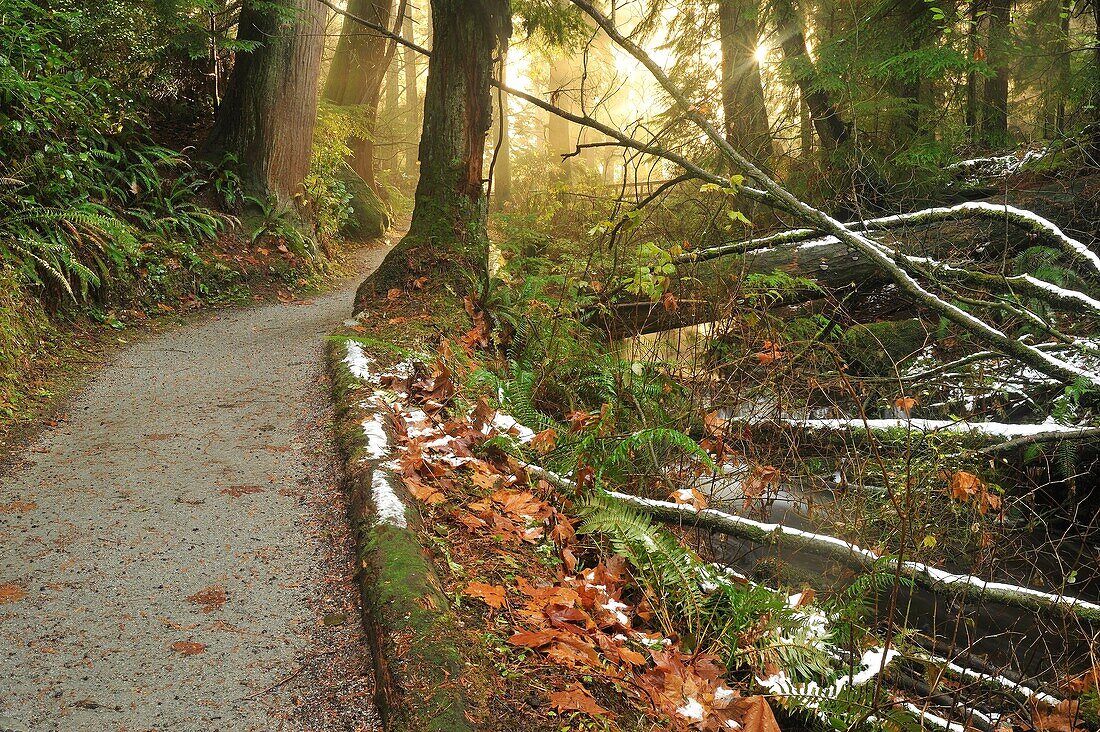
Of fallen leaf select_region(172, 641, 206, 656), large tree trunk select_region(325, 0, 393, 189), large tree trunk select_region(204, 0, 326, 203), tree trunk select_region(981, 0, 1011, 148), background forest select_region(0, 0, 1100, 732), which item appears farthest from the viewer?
large tree trunk select_region(325, 0, 393, 189)

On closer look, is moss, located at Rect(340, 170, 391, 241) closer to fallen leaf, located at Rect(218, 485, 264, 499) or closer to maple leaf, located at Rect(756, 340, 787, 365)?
maple leaf, located at Rect(756, 340, 787, 365)

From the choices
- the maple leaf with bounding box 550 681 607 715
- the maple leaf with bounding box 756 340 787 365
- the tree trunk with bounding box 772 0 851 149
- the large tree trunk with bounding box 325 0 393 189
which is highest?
the large tree trunk with bounding box 325 0 393 189

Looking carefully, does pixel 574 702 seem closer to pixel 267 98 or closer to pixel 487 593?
pixel 487 593

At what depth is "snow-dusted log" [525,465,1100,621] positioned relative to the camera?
392 cm

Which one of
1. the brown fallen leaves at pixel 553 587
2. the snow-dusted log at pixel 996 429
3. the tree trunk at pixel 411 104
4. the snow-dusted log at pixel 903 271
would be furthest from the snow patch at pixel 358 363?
the tree trunk at pixel 411 104

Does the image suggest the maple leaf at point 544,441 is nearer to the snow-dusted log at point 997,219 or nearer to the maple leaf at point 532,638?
the maple leaf at point 532,638

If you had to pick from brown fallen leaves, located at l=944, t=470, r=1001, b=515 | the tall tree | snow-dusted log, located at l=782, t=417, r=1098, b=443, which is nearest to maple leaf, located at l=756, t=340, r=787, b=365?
snow-dusted log, located at l=782, t=417, r=1098, b=443

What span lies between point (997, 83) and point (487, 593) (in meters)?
11.7

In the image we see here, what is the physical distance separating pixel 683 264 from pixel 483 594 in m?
5.06

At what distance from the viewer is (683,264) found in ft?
24.9

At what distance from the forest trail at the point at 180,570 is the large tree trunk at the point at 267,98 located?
5.82 metres

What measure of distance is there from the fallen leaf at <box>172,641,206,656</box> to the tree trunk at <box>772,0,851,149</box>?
925 cm

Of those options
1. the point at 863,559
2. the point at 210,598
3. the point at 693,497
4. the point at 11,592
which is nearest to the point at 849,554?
the point at 863,559

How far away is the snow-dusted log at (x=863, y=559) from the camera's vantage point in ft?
12.8
